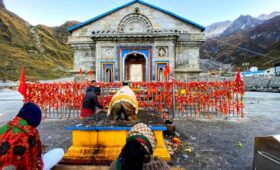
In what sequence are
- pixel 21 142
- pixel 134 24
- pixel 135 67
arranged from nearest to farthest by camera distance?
pixel 21 142 → pixel 134 24 → pixel 135 67

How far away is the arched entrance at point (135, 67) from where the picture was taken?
20855 millimetres

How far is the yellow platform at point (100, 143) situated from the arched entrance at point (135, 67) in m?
15.7

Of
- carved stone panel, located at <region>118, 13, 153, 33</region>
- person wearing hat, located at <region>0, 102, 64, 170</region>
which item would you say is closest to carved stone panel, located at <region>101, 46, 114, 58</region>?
carved stone panel, located at <region>118, 13, 153, 33</region>

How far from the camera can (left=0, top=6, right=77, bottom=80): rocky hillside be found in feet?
201

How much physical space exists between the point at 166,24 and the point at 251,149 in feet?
52.2

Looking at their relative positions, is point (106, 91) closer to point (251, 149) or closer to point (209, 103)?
point (209, 103)

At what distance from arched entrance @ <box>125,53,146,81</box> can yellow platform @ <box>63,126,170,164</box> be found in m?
15.7

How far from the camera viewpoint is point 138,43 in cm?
1844

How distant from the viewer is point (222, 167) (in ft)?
15.4

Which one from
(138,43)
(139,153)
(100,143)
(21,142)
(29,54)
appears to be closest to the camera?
(139,153)

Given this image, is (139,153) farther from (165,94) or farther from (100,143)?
(165,94)

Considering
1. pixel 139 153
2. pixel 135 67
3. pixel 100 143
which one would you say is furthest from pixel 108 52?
pixel 139 153

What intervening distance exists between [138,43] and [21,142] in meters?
16.5

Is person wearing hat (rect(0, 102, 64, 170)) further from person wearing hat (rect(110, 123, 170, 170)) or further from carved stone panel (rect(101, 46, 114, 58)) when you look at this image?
carved stone panel (rect(101, 46, 114, 58))
